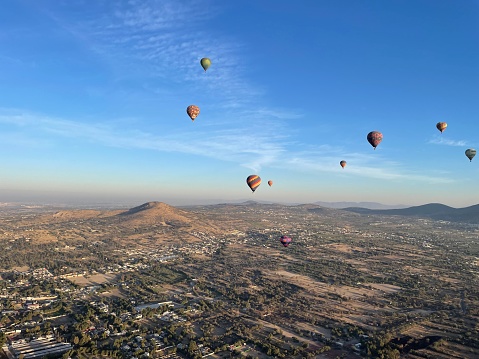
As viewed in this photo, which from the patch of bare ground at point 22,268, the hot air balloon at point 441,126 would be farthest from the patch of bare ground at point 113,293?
the hot air balloon at point 441,126

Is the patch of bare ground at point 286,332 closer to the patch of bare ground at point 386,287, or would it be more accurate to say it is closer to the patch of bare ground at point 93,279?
the patch of bare ground at point 386,287

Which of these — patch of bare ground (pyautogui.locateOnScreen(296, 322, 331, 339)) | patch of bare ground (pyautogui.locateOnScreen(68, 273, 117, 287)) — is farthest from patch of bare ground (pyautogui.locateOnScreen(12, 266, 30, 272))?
patch of bare ground (pyautogui.locateOnScreen(296, 322, 331, 339))

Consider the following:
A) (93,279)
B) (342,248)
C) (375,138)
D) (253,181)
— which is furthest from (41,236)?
(375,138)

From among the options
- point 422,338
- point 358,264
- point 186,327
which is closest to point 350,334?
point 422,338

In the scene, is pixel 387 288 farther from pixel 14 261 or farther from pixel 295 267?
pixel 14 261

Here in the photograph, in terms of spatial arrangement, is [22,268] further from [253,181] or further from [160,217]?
[160,217]

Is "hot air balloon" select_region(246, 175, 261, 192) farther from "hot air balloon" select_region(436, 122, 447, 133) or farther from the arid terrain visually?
"hot air balloon" select_region(436, 122, 447, 133)
